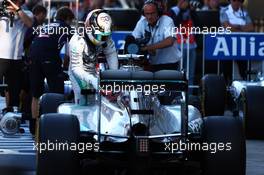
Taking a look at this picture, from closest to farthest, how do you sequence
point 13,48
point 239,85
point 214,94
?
point 239,85 → point 214,94 → point 13,48

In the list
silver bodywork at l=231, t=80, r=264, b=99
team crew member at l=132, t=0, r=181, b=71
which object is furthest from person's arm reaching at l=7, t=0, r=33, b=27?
silver bodywork at l=231, t=80, r=264, b=99

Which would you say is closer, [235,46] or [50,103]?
[50,103]

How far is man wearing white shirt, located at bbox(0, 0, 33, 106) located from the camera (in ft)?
48.3

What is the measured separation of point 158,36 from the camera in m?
14.3

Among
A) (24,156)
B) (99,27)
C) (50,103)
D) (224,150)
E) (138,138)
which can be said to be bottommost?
(24,156)

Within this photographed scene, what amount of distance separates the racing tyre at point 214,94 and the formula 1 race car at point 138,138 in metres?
4.70

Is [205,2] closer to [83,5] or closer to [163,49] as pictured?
[83,5]

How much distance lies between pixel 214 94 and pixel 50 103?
3490mm

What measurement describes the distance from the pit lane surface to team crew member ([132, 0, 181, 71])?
1.72 metres

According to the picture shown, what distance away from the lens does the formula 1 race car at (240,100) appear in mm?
13617

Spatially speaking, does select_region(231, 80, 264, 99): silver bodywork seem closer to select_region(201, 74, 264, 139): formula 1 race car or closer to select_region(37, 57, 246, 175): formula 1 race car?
select_region(201, 74, 264, 139): formula 1 race car

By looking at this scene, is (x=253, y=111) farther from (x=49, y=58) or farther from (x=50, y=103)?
(x=50, y=103)

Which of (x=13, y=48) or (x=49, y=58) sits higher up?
(x=13, y=48)

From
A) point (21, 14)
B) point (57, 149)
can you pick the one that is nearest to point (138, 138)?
point (57, 149)
